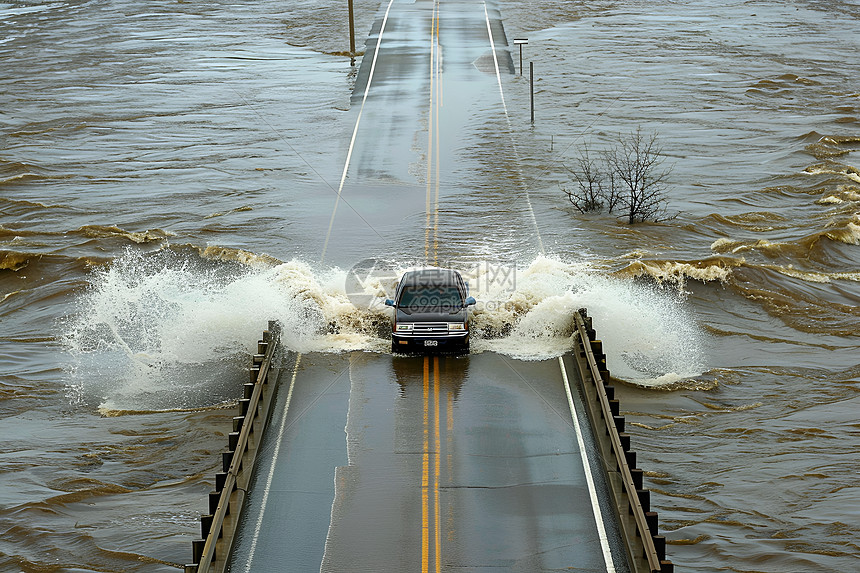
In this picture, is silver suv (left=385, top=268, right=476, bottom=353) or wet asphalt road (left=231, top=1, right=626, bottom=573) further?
silver suv (left=385, top=268, right=476, bottom=353)

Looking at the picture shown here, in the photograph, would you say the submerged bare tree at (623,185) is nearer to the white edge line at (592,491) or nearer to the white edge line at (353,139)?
the white edge line at (353,139)

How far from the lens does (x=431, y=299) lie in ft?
85.9

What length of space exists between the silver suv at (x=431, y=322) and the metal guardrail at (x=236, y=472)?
3127mm

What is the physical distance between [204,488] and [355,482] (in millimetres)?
4889

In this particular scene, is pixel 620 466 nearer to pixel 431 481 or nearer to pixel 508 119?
pixel 431 481

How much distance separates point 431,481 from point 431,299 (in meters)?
7.86

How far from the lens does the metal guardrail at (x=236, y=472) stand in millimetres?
15860

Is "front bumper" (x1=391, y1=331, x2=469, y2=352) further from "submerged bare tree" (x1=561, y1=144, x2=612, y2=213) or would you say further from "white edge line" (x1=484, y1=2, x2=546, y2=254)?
"submerged bare tree" (x1=561, y1=144, x2=612, y2=213)

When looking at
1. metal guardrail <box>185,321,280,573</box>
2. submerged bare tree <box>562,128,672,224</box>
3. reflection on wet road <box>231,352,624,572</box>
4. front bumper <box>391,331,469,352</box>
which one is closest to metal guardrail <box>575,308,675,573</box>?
reflection on wet road <box>231,352,624,572</box>

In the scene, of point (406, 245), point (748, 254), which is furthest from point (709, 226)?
point (406, 245)

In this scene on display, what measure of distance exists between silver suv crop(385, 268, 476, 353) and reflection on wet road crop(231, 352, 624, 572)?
0.52 metres

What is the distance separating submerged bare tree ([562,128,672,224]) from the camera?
144 ft

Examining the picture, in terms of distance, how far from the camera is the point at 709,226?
4281 cm

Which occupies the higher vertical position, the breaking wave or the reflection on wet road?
the reflection on wet road
